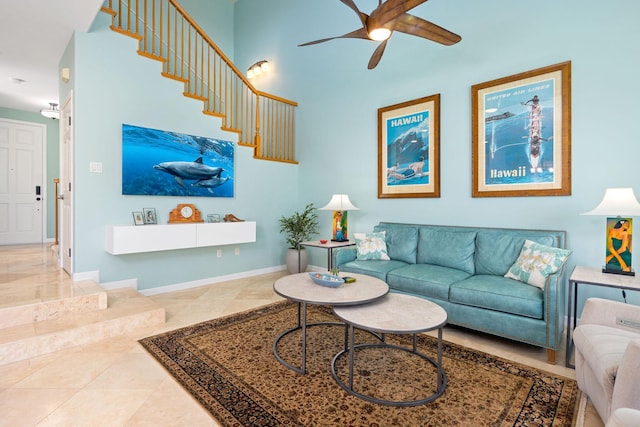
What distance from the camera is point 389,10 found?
7.15 feet

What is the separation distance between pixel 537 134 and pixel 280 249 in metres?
3.80

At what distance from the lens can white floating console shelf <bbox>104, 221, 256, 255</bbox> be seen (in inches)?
136

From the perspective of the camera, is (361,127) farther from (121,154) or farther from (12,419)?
(12,419)

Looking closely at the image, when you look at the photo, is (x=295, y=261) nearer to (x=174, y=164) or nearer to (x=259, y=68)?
(x=174, y=164)

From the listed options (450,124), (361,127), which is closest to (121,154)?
(361,127)

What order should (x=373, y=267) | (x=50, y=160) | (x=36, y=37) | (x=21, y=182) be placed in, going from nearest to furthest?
(x=373, y=267) < (x=36, y=37) < (x=21, y=182) < (x=50, y=160)

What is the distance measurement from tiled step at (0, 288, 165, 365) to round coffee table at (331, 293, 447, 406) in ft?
6.06

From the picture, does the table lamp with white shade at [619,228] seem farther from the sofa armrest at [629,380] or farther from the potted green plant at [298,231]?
the potted green plant at [298,231]

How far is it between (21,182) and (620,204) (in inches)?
360

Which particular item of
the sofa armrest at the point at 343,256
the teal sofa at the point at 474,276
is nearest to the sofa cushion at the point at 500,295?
the teal sofa at the point at 474,276

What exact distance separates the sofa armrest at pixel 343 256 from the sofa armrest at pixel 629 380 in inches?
102

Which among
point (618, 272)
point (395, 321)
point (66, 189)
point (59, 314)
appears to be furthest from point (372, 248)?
point (66, 189)

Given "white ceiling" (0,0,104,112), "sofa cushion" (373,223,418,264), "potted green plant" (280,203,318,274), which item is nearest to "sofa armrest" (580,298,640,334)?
"sofa cushion" (373,223,418,264)

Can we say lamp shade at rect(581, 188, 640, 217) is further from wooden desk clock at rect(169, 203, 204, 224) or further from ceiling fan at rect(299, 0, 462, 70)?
wooden desk clock at rect(169, 203, 204, 224)
